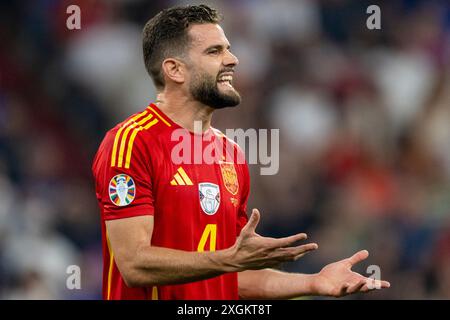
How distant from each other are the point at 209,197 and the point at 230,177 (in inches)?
11.1

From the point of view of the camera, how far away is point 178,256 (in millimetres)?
4195

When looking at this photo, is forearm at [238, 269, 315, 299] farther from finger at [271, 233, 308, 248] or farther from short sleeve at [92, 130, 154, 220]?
short sleeve at [92, 130, 154, 220]

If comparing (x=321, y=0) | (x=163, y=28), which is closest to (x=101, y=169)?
(x=163, y=28)

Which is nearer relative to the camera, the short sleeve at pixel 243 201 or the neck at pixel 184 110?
the neck at pixel 184 110

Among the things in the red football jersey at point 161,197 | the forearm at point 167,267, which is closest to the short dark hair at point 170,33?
the red football jersey at point 161,197

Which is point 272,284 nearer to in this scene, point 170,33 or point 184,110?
point 184,110

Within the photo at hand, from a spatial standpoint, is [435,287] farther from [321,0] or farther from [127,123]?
[127,123]

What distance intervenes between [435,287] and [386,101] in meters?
2.14

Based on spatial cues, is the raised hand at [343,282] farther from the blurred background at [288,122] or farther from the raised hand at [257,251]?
the blurred background at [288,122]

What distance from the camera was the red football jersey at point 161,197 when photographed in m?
4.38

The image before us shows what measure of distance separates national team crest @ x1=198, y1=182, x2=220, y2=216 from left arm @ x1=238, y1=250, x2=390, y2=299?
561mm

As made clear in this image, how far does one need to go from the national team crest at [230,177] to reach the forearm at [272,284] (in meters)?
0.50

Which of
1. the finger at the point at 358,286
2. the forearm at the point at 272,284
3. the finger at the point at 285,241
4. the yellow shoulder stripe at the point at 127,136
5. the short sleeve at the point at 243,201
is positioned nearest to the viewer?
the finger at the point at 285,241

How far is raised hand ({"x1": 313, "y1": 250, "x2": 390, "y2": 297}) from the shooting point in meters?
4.30
